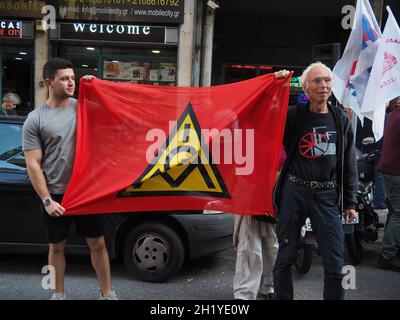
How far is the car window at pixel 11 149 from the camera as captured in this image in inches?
187

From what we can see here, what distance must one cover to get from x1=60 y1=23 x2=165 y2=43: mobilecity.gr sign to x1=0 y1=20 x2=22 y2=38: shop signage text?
3.41ft

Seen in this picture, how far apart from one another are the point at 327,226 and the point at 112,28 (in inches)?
366

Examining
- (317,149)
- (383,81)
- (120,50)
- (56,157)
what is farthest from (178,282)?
(120,50)

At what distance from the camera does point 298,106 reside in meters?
3.72

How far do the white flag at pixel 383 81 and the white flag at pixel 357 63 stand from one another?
14cm

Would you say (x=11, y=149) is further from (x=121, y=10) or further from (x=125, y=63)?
(x=125, y=63)

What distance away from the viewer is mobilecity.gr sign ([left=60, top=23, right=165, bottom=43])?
1136 centimetres

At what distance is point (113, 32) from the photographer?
1140cm

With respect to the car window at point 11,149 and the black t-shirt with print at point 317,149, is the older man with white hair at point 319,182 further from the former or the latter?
the car window at point 11,149

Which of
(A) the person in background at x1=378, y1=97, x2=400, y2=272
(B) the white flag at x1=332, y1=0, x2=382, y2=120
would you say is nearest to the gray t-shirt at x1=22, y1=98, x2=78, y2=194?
(B) the white flag at x1=332, y1=0, x2=382, y2=120

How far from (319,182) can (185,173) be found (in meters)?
1.12

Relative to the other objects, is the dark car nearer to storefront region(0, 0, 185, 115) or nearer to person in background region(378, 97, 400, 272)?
person in background region(378, 97, 400, 272)

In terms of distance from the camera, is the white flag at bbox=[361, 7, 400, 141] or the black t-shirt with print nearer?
the black t-shirt with print
